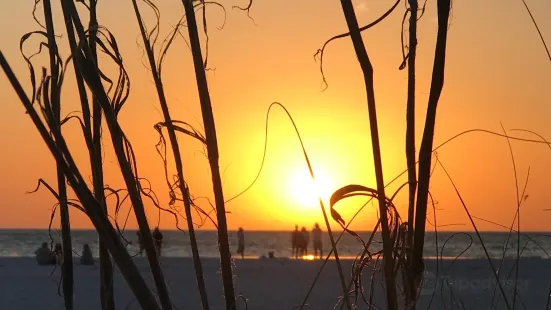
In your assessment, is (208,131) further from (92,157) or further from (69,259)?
(69,259)

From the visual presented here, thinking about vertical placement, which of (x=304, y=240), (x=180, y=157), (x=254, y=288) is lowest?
(x=254, y=288)

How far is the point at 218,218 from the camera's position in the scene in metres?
0.83

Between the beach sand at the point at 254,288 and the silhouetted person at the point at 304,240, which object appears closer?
the beach sand at the point at 254,288

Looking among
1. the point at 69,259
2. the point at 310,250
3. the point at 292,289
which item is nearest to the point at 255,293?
the point at 292,289

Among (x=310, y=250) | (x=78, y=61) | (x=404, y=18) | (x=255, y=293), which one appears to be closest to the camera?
(x=78, y=61)

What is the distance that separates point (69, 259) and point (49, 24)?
0.32 metres

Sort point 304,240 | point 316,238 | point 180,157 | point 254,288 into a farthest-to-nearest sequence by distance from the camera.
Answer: point 304,240 < point 316,238 < point 254,288 < point 180,157

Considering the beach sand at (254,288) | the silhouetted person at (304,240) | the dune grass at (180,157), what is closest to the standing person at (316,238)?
the silhouetted person at (304,240)

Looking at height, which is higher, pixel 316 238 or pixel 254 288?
pixel 316 238

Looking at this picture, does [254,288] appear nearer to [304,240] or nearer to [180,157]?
[304,240]

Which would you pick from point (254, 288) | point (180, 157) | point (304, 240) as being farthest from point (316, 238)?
point (180, 157)

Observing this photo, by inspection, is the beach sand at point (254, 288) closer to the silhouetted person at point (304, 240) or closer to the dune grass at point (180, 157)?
the silhouetted person at point (304, 240)

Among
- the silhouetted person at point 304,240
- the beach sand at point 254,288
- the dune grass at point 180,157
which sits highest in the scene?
the silhouetted person at point 304,240

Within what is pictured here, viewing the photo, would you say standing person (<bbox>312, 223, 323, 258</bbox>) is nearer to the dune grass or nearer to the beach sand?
the beach sand
